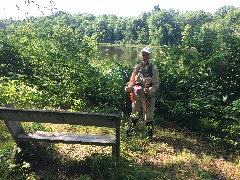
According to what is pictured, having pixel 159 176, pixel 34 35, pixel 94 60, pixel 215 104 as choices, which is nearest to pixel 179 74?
pixel 215 104

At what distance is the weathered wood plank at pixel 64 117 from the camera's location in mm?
4434

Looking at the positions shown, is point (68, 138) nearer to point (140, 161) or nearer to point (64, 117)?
point (64, 117)

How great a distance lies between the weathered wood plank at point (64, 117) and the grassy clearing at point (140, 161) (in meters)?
0.71

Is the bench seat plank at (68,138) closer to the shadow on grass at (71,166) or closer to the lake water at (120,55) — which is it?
the shadow on grass at (71,166)

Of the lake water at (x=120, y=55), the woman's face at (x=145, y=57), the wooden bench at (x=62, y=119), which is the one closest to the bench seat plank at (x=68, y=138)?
the wooden bench at (x=62, y=119)

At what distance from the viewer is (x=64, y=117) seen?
4457 millimetres

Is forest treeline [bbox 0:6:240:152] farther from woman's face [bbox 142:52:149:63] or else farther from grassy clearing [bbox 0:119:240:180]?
woman's face [bbox 142:52:149:63]

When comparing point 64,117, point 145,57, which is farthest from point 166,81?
point 64,117

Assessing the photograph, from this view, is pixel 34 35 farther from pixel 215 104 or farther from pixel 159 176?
pixel 159 176

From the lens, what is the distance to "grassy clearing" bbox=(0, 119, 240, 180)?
4.68 meters

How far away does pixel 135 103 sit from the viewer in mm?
6953

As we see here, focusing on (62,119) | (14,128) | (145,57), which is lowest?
(14,128)

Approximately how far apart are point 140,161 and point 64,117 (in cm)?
182

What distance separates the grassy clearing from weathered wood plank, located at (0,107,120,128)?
712 mm
